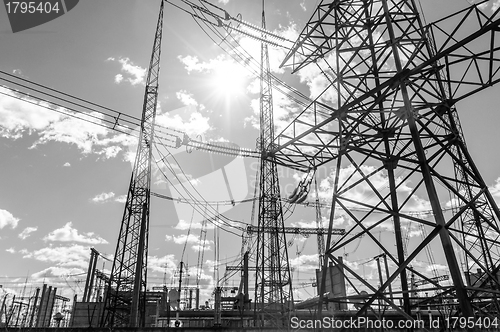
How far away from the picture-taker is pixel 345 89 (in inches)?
449

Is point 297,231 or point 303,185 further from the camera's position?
point 297,231

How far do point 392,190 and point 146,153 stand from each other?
26114mm

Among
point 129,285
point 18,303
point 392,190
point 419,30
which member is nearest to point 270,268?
point 129,285

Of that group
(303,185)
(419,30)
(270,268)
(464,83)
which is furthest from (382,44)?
(270,268)

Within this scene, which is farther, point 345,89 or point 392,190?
point 345,89

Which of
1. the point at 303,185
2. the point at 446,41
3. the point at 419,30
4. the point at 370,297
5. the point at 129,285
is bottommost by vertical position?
the point at 370,297

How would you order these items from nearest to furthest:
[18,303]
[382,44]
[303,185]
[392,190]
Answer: [392,190] < [382,44] < [303,185] < [18,303]

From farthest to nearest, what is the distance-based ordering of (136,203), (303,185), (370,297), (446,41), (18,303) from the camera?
1. (18,303)
2. (136,203)
3. (303,185)
4. (446,41)
5. (370,297)

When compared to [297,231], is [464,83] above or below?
below

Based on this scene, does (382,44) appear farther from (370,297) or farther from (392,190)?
(370,297)

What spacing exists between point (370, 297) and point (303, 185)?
6995 millimetres

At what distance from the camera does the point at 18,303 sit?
42344 mm

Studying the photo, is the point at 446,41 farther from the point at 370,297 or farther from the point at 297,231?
the point at 297,231

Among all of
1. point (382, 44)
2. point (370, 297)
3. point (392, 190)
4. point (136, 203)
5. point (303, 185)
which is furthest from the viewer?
point (136, 203)
